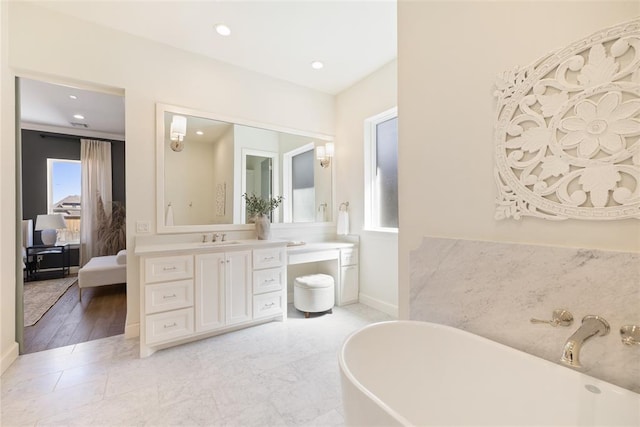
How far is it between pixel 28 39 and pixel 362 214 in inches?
138

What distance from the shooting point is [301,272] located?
362 centimetres

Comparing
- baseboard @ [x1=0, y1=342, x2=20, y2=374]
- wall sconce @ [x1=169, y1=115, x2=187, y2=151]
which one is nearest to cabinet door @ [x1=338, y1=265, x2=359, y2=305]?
wall sconce @ [x1=169, y1=115, x2=187, y2=151]

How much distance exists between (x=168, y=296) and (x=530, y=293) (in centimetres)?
247

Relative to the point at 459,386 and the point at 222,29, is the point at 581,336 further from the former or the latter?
the point at 222,29

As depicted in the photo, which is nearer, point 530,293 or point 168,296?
point 530,293

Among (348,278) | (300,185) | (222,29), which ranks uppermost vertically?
(222,29)

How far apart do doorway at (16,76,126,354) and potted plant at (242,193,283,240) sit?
5.34 feet

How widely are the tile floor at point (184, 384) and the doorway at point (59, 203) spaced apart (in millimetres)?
516

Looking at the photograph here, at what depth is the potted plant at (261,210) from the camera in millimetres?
3029

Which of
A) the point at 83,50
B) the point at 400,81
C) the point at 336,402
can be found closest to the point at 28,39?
the point at 83,50

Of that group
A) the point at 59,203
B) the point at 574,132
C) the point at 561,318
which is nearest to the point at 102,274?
the point at 59,203

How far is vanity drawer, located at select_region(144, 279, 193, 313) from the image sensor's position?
7.09 feet

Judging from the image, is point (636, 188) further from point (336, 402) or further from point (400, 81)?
point (336, 402)

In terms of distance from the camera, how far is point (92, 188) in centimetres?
509
